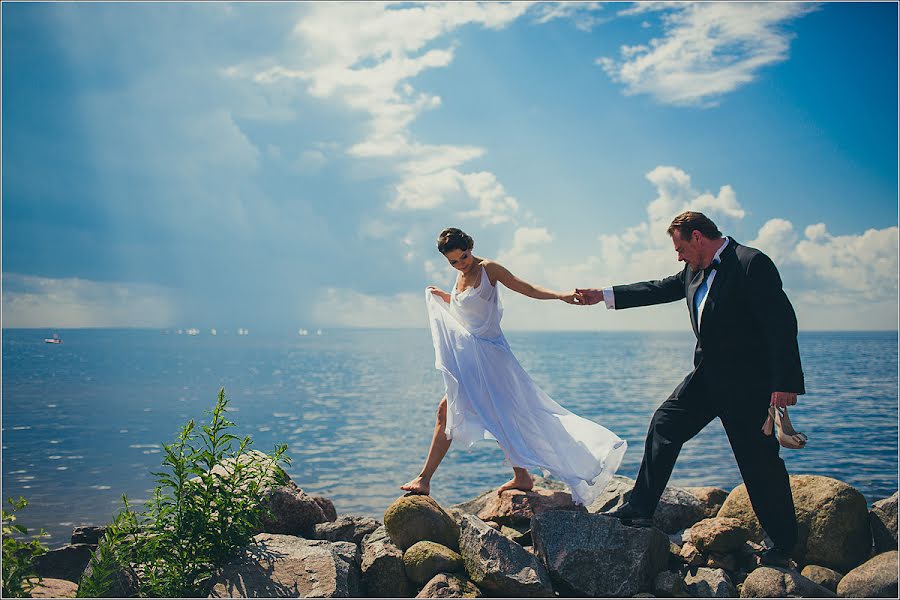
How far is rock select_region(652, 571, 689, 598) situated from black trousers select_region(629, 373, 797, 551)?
23.4 inches

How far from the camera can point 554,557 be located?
670 cm

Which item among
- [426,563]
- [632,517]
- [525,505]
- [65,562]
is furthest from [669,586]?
[65,562]

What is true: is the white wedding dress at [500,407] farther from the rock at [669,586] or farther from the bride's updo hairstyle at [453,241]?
the rock at [669,586]

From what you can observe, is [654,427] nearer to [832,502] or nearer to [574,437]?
[574,437]

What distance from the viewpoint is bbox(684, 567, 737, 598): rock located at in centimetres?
659

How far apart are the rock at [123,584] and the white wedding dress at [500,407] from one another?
3343 millimetres

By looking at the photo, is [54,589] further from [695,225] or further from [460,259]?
[695,225]

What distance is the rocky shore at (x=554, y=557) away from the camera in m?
6.41

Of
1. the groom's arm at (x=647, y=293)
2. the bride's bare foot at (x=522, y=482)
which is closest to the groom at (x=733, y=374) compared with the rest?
the groom's arm at (x=647, y=293)

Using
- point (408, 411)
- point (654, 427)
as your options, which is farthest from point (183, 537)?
point (408, 411)

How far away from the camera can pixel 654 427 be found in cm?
712

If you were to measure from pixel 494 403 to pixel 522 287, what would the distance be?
133cm

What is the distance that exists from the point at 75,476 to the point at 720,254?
22206 mm

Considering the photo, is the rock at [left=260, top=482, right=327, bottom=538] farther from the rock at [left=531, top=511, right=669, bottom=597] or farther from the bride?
the rock at [left=531, top=511, right=669, bottom=597]
